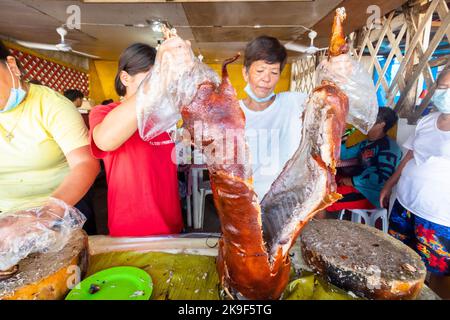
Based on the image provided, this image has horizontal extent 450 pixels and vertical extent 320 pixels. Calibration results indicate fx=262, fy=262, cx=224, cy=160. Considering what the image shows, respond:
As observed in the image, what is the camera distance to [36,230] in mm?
780

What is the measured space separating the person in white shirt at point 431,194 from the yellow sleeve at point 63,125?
6.36ft

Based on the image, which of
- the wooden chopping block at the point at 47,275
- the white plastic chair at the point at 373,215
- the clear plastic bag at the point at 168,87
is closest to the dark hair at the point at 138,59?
the clear plastic bag at the point at 168,87

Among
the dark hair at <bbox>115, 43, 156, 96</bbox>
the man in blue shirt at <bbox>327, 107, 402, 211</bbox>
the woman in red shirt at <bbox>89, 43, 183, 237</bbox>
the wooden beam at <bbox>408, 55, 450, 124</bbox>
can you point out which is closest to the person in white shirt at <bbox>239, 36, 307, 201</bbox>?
the woman in red shirt at <bbox>89, 43, 183, 237</bbox>

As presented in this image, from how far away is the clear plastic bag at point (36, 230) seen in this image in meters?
0.73

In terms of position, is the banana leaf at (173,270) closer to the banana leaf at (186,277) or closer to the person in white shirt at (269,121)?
the banana leaf at (186,277)

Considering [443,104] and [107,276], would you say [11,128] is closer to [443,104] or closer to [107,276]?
[107,276]

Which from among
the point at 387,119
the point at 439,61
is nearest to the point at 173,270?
the point at 387,119

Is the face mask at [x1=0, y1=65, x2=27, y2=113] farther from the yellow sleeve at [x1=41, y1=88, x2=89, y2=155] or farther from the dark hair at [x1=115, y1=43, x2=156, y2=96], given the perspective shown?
the dark hair at [x1=115, y1=43, x2=156, y2=96]

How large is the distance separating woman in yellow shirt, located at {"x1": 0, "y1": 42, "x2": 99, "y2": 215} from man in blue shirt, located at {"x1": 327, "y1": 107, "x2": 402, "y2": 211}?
2.30 m

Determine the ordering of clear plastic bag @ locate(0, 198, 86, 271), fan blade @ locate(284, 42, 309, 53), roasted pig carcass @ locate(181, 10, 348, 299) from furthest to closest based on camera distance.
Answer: fan blade @ locate(284, 42, 309, 53) < clear plastic bag @ locate(0, 198, 86, 271) < roasted pig carcass @ locate(181, 10, 348, 299)

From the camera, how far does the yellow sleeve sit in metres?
1.06
